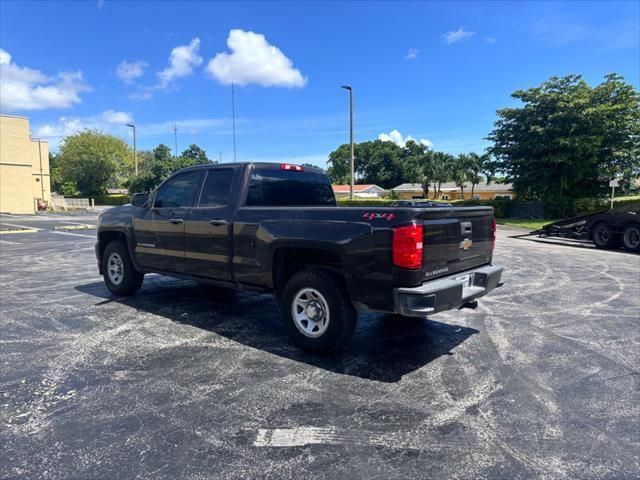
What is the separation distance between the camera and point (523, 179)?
2842 centimetres

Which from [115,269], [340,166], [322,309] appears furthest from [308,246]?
[340,166]

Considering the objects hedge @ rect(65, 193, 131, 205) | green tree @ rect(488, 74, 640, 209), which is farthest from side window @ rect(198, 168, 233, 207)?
hedge @ rect(65, 193, 131, 205)

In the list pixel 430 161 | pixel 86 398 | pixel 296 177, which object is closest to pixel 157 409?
pixel 86 398

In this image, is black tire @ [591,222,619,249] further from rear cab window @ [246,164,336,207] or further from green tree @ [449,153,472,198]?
Result: green tree @ [449,153,472,198]

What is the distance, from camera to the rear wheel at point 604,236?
13.9 m

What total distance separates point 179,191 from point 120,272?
1.96m

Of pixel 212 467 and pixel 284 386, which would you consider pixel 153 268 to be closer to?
pixel 284 386

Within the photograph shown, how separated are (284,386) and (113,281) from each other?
4460mm

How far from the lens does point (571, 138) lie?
1016 inches

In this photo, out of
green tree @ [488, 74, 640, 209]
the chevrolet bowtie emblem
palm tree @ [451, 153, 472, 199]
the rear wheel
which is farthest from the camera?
Answer: palm tree @ [451, 153, 472, 199]

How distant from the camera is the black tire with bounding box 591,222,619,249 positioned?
548 inches

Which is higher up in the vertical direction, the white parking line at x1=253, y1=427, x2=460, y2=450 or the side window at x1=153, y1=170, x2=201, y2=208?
the side window at x1=153, y1=170, x2=201, y2=208

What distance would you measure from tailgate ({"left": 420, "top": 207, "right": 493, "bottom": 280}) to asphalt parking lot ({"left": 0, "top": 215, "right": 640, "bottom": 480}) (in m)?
0.97

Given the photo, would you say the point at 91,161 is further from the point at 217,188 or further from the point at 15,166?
the point at 217,188
